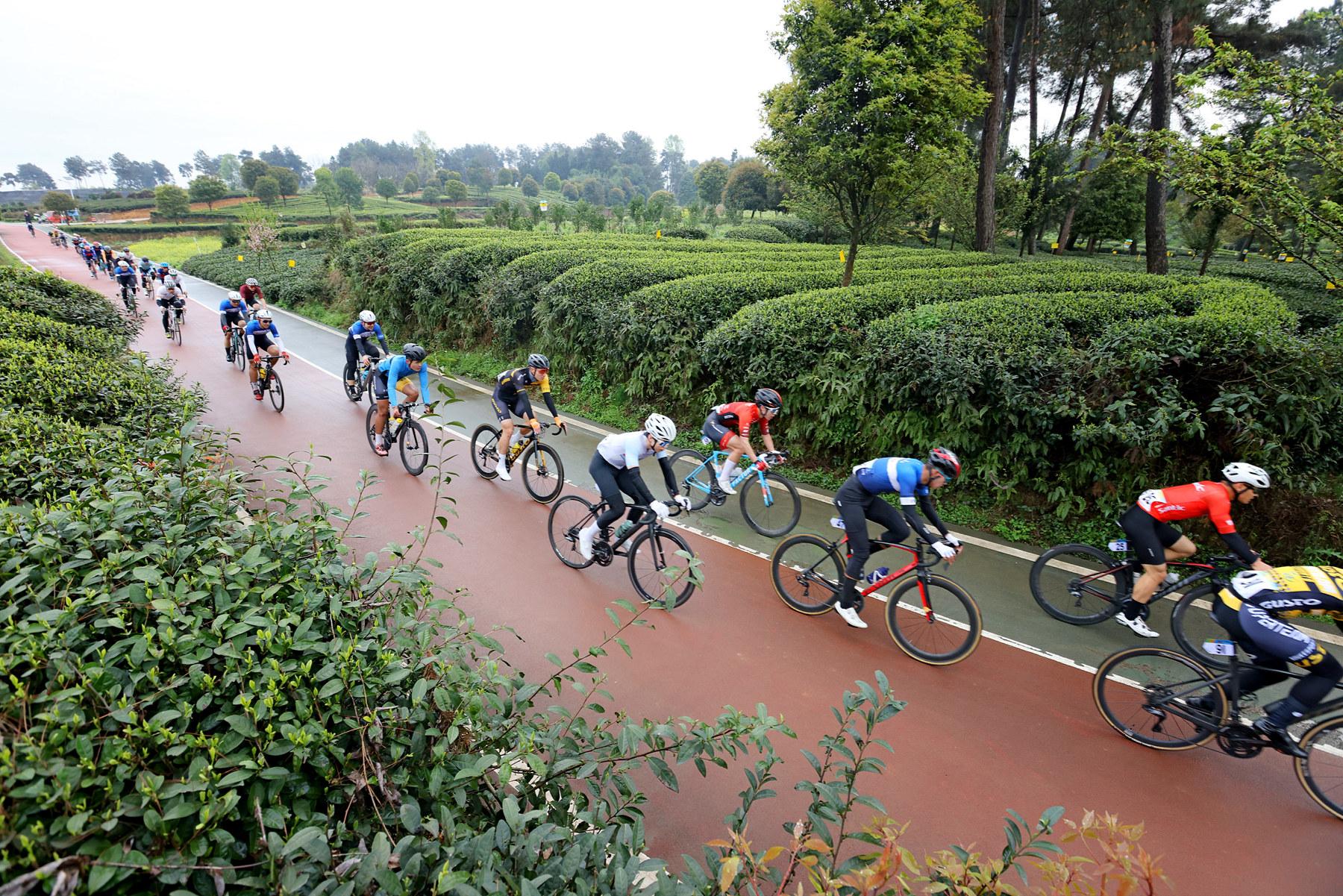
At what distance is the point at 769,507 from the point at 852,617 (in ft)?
7.47

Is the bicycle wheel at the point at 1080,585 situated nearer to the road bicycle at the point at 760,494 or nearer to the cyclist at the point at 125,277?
the road bicycle at the point at 760,494

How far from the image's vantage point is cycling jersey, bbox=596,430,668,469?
6.03 m

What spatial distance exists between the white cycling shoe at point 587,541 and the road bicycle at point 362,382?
20.1ft

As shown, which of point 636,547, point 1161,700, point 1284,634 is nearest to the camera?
point 1284,634

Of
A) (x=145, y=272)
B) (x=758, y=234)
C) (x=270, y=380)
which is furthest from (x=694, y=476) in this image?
(x=758, y=234)

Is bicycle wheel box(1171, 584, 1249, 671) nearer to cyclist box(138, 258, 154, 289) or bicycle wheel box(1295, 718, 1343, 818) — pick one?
bicycle wheel box(1295, 718, 1343, 818)

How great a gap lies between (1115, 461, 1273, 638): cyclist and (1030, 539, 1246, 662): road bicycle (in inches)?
4.7

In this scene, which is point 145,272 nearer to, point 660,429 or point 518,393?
point 518,393

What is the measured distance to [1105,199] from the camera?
27562 mm

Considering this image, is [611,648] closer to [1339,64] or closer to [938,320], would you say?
[938,320]

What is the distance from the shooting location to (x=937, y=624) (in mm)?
5629

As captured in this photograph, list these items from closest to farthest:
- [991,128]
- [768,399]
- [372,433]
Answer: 1. [768,399]
2. [372,433]
3. [991,128]

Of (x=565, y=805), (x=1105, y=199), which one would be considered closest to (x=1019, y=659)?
(x=565, y=805)

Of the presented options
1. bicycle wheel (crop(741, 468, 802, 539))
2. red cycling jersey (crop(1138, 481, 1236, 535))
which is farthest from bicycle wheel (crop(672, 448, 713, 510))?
red cycling jersey (crop(1138, 481, 1236, 535))
